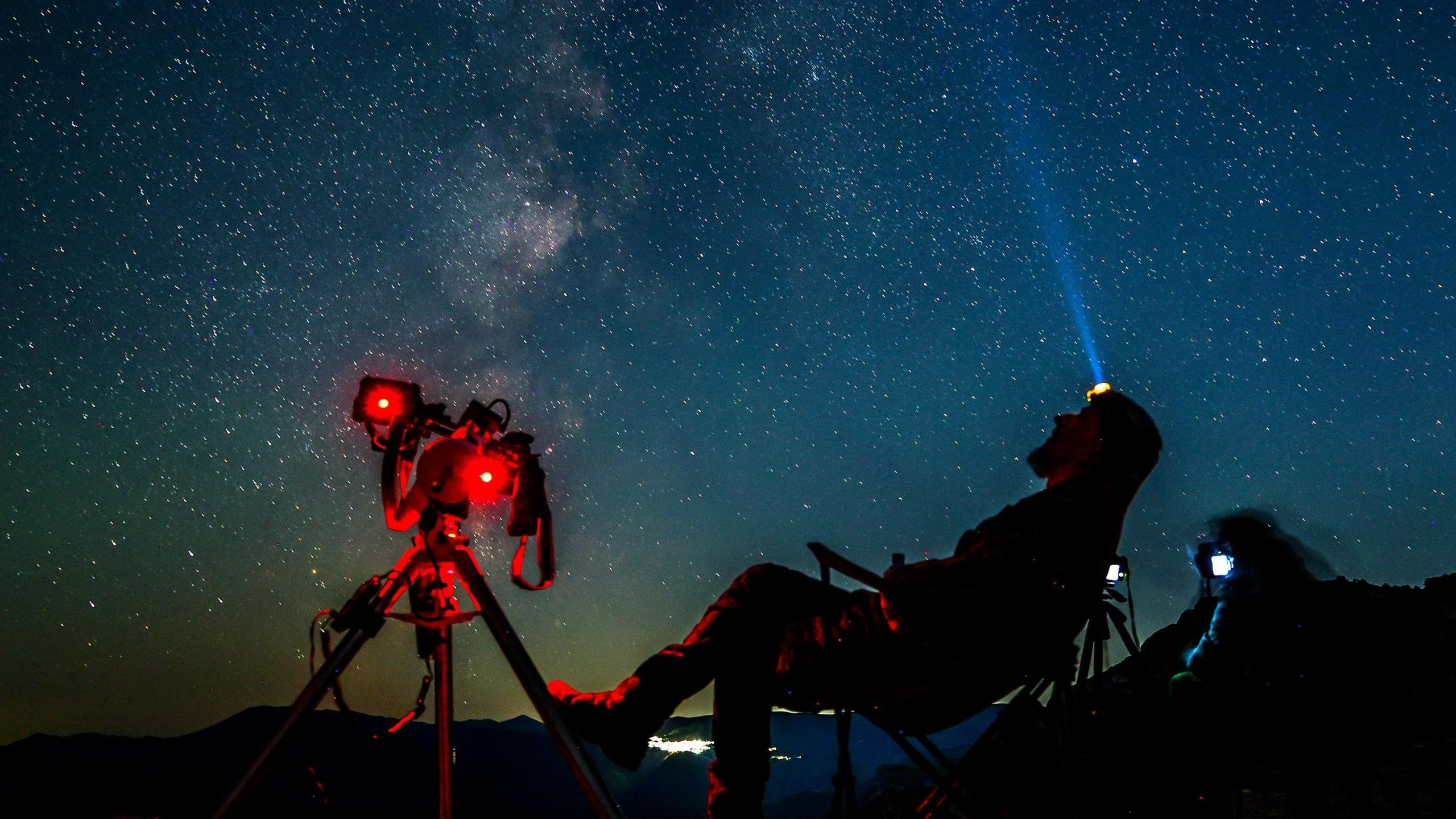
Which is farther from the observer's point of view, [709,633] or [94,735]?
[94,735]

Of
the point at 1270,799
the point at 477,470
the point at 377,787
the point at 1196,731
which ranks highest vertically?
the point at 477,470

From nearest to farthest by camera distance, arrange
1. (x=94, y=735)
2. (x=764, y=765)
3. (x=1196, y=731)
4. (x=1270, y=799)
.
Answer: (x=764, y=765) → (x=1196, y=731) → (x=1270, y=799) → (x=94, y=735)

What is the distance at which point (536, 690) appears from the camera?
198cm

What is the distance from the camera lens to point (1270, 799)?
6.30 metres

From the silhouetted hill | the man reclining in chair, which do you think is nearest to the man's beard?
the man reclining in chair

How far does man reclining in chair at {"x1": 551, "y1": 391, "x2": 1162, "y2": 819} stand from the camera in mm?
2205

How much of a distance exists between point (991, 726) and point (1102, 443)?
1.25 m

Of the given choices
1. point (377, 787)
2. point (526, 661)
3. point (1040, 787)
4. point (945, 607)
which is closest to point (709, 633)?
point (526, 661)

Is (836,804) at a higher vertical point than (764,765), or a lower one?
lower

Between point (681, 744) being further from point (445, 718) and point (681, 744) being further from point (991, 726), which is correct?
point (991, 726)

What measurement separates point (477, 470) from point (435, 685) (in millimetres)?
786

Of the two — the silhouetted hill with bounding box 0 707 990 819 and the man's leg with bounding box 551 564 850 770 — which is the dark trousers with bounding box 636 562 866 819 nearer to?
the man's leg with bounding box 551 564 850 770

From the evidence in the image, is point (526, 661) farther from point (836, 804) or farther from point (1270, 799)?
point (1270, 799)

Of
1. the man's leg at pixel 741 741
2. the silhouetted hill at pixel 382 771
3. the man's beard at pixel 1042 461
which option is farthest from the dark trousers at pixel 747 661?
the silhouetted hill at pixel 382 771
